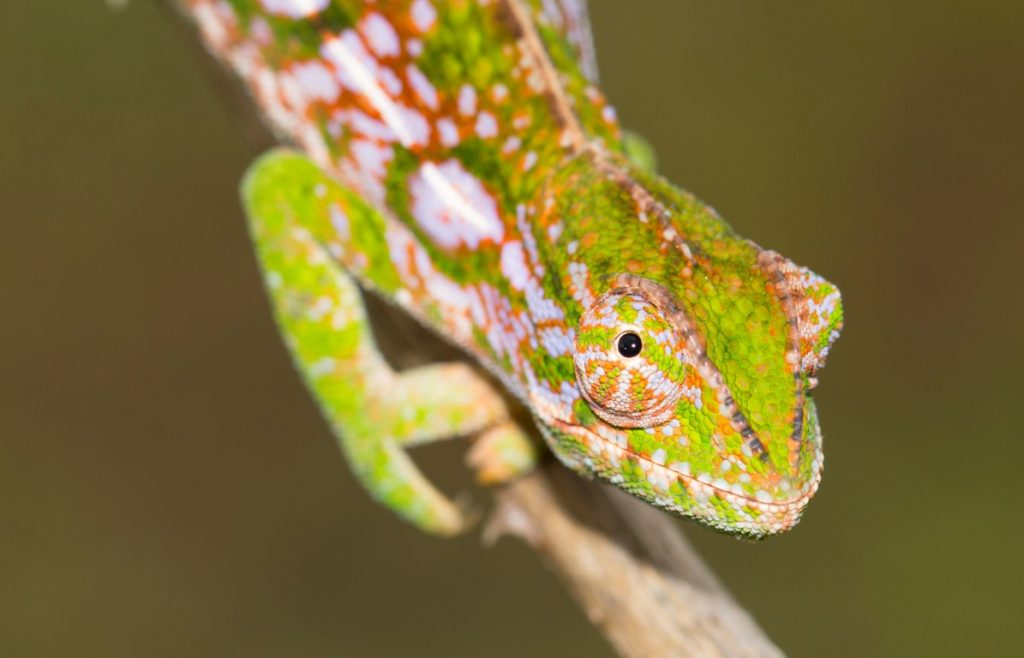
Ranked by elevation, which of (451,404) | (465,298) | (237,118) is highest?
(237,118)

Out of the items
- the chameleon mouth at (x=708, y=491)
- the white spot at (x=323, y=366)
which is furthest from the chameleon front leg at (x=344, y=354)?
the chameleon mouth at (x=708, y=491)

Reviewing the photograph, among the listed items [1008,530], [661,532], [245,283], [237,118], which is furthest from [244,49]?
[1008,530]

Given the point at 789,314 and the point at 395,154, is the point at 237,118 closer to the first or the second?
the point at 395,154

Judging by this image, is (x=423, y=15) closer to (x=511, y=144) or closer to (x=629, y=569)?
(x=511, y=144)

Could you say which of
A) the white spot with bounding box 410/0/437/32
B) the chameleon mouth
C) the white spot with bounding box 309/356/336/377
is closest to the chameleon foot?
the white spot with bounding box 309/356/336/377

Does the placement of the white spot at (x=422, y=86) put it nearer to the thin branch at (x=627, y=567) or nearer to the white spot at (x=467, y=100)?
the white spot at (x=467, y=100)

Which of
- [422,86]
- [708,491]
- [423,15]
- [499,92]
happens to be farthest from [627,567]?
[423,15]

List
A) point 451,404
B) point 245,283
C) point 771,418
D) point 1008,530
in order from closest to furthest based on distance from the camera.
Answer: point 771,418 → point 451,404 → point 1008,530 → point 245,283
